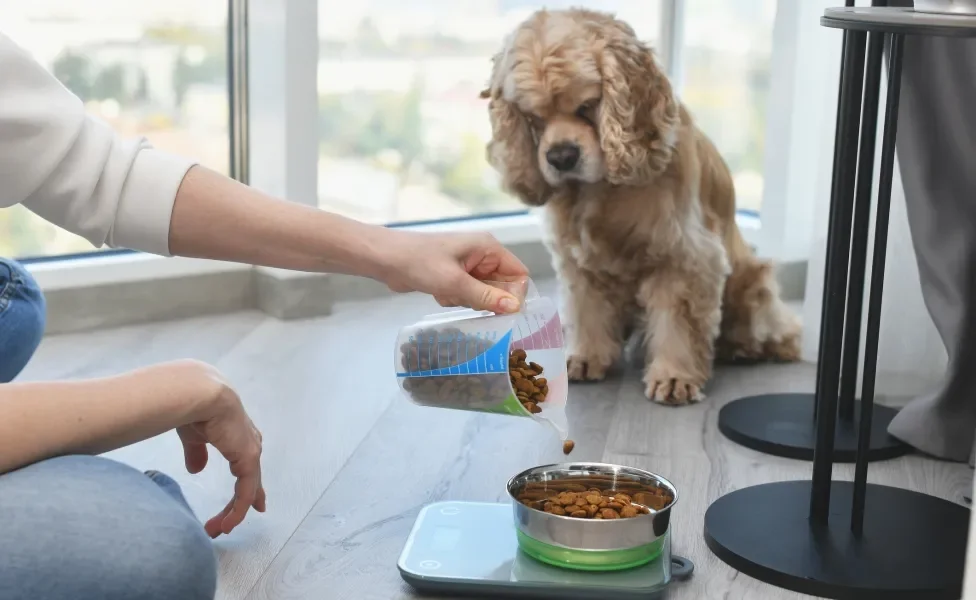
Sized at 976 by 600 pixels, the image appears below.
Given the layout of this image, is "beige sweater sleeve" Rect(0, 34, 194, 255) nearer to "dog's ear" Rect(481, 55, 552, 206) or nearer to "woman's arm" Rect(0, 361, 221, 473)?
"woman's arm" Rect(0, 361, 221, 473)

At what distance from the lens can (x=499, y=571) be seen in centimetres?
166

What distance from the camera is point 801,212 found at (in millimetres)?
3064

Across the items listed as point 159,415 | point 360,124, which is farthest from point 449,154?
point 159,415

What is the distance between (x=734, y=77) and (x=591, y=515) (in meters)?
2.37

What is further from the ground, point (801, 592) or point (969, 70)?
point (969, 70)

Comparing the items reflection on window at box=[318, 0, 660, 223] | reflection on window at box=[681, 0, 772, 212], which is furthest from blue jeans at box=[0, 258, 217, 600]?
reflection on window at box=[681, 0, 772, 212]

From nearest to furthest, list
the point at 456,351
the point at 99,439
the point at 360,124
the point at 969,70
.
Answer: the point at 99,439 → the point at 456,351 → the point at 969,70 → the point at 360,124

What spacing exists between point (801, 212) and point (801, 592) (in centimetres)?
157

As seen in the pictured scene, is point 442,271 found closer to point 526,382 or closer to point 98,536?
point 526,382

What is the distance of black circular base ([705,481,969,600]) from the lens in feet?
5.43

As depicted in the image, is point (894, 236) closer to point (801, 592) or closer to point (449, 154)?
point (801, 592)

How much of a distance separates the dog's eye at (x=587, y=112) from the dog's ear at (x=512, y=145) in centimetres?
13

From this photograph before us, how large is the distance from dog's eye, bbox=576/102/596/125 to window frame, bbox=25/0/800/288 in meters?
0.70

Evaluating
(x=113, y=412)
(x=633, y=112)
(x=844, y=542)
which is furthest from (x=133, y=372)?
(x=633, y=112)
